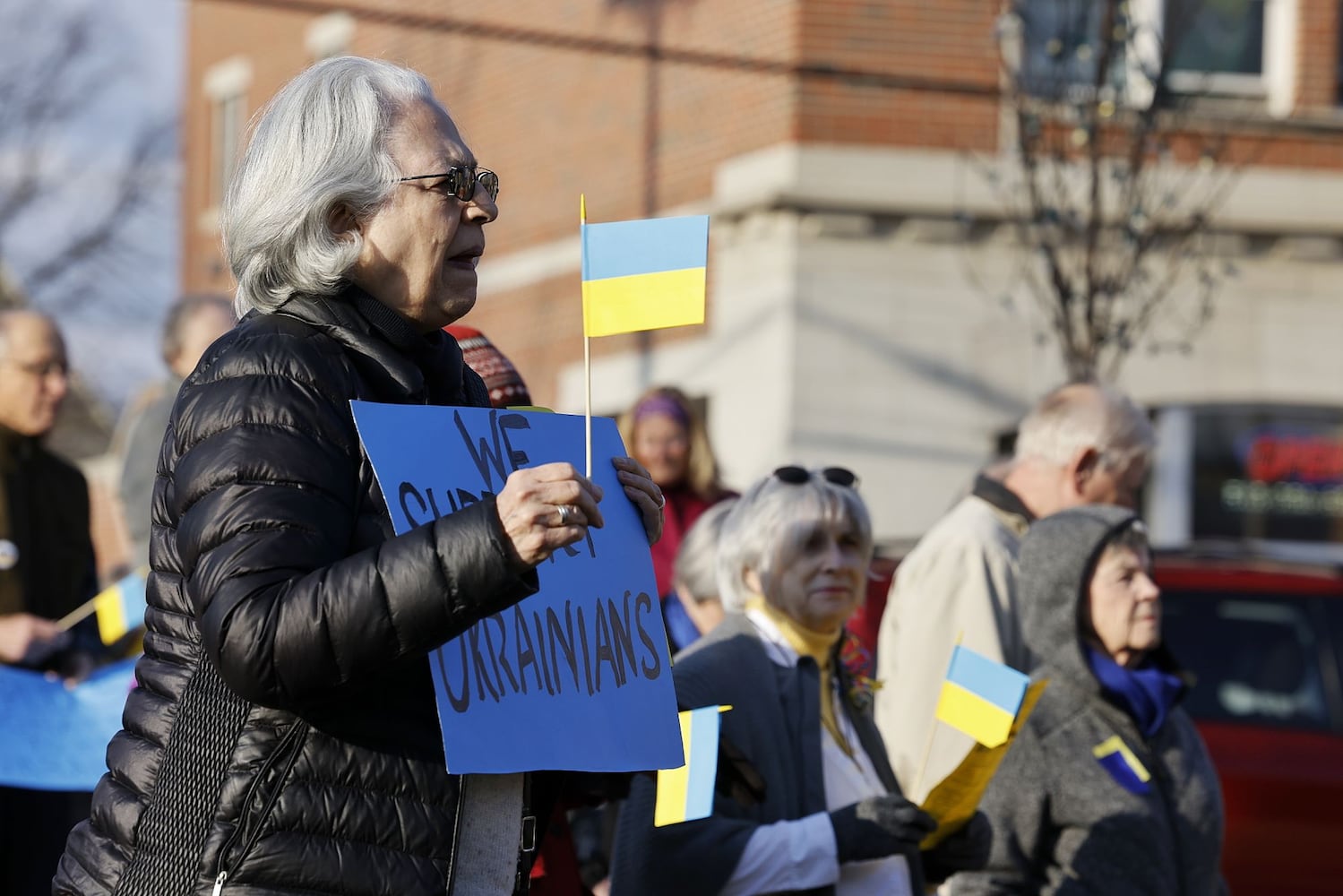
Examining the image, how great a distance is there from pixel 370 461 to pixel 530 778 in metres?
0.55

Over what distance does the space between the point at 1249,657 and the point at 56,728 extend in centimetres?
437

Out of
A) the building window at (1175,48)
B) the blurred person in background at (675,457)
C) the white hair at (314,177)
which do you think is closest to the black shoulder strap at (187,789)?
the white hair at (314,177)

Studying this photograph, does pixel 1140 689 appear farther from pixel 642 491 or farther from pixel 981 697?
pixel 642 491

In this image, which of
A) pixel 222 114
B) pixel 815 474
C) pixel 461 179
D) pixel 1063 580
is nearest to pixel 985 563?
pixel 1063 580

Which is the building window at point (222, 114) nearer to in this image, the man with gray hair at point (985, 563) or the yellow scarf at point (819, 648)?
the man with gray hair at point (985, 563)

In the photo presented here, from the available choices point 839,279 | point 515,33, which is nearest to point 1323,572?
point 839,279

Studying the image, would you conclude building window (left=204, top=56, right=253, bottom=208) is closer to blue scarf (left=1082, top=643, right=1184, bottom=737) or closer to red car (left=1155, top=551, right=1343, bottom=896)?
red car (left=1155, top=551, right=1343, bottom=896)

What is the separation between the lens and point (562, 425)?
276 cm

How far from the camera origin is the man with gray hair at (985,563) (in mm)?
5078

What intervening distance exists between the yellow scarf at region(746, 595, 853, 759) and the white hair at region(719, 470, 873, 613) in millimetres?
59

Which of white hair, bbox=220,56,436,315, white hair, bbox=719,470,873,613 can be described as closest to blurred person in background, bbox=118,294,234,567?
white hair, bbox=719,470,873,613

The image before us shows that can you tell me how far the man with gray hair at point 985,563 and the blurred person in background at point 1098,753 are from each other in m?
0.24

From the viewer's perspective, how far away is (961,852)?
164 inches

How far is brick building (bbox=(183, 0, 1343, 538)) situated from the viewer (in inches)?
469
